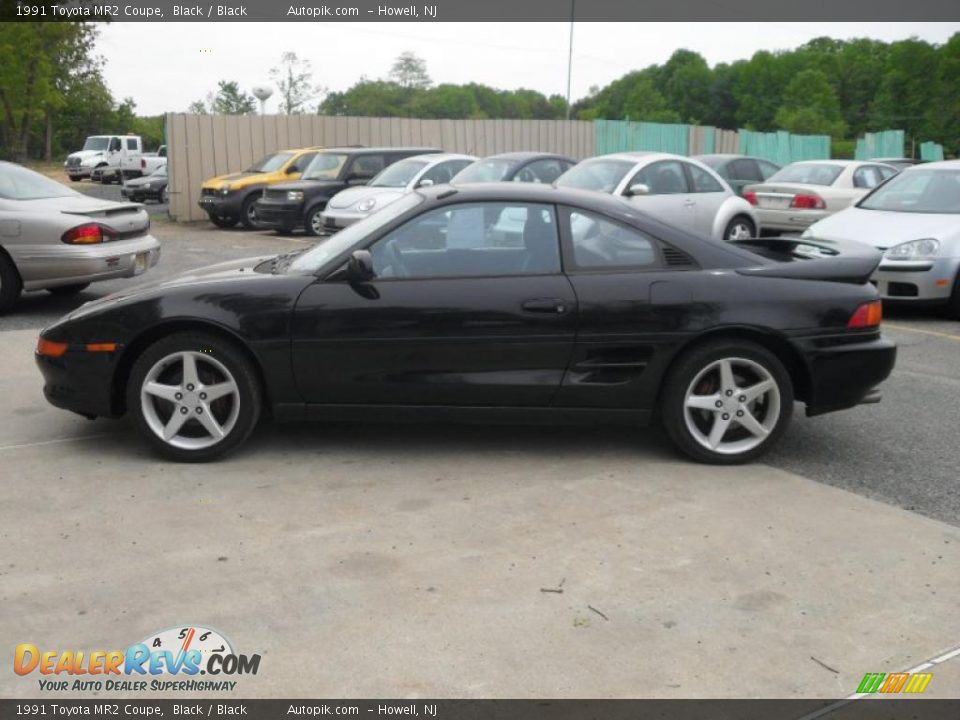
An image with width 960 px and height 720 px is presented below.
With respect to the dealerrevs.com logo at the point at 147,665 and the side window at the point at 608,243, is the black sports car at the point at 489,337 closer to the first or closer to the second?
the side window at the point at 608,243

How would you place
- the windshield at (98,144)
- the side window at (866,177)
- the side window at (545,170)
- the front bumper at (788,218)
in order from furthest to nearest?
1. the windshield at (98,144)
2. the side window at (866,177)
3. the side window at (545,170)
4. the front bumper at (788,218)

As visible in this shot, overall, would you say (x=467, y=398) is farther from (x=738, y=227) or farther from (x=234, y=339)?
(x=738, y=227)

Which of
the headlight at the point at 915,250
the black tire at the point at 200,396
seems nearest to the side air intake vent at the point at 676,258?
the black tire at the point at 200,396

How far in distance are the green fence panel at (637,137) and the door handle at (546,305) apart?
23.6 metres

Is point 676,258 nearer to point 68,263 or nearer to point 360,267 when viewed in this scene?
point 360,267

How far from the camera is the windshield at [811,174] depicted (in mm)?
16297

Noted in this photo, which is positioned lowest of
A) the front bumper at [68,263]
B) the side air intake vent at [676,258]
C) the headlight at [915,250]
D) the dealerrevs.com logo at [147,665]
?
the dealerrevs.com logo at [147,665]

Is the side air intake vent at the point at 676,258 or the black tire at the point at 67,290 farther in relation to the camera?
the black tire at the point at 67,290

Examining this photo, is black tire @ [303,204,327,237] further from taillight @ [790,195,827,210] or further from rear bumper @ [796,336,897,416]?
rear bumper @ [796,336,897,416]

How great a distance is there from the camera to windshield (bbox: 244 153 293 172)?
69.8ft

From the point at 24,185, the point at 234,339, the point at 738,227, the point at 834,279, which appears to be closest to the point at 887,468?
the point at 834,279

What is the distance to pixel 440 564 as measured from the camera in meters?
4.22

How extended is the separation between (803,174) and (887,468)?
12.0 metres

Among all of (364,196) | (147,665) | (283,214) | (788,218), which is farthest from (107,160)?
(147,665)
